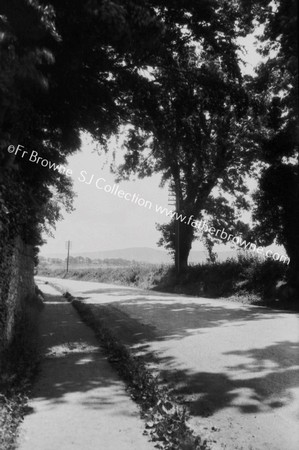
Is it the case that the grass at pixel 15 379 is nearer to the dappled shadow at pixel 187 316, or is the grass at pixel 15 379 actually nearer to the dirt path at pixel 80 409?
the dirt path at pixel 80 409

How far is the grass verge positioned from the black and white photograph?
0.09 feet

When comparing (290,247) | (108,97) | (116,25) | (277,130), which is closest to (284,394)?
(116,25)

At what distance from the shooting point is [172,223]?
36062 mm

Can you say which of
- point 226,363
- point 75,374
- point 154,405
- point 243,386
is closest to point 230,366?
point 226,363

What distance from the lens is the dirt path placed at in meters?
4.96

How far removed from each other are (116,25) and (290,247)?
14.4 meters

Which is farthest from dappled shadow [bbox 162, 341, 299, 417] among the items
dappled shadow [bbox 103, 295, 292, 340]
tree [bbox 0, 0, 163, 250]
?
tree [bbox 0, 0, 163, 250]

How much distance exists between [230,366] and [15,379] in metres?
3.88

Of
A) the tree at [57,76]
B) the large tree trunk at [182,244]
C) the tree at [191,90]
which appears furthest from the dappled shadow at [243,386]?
the large tree trunk at [182,244]

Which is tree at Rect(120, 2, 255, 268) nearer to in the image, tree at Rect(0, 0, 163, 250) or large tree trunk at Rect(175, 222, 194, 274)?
tree at Rect(0, 0, 163, 250)

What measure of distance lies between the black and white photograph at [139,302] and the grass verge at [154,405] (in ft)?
0.09

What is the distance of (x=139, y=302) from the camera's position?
21.1 metres

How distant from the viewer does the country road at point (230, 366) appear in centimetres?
544

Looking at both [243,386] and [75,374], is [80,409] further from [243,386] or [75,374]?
[243,386]
